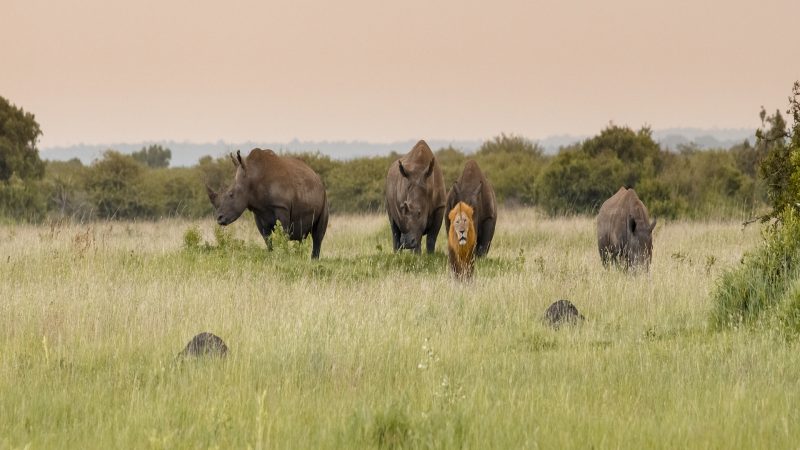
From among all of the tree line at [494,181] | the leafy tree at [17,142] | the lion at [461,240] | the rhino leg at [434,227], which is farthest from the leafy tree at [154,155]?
the lion at [461,240]

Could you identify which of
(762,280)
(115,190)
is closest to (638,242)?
(762,280)

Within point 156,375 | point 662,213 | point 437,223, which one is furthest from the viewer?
point 662,213

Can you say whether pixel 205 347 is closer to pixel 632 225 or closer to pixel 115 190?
pixel 632 225

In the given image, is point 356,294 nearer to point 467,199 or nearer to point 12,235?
point 467,199

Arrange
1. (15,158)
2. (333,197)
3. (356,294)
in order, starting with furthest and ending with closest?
1. (333,197)
2. (15,158)
3. (356,294)

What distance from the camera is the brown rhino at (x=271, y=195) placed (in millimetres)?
15469

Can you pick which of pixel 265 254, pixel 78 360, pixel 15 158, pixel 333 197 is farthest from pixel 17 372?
pixel 333 197

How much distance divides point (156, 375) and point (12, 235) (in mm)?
14122

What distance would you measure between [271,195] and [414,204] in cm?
320

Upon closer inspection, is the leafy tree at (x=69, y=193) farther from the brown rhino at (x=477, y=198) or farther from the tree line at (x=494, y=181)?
the brown rhino at (x=477, y=198)

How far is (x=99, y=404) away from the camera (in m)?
6.18

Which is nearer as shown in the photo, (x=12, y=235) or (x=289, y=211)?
(x=289, y=211)

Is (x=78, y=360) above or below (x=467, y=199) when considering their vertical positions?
below

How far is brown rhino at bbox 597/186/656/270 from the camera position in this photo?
43.2 feet
